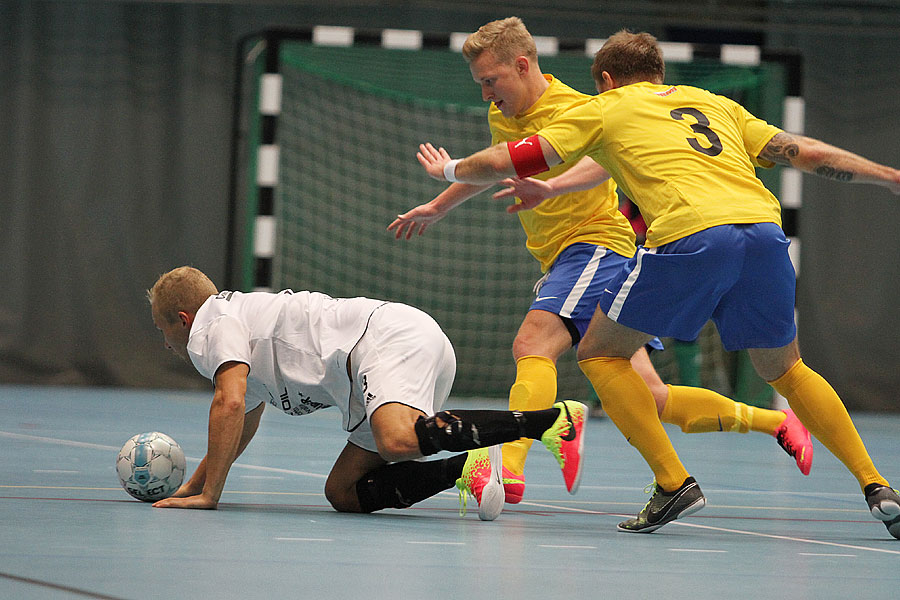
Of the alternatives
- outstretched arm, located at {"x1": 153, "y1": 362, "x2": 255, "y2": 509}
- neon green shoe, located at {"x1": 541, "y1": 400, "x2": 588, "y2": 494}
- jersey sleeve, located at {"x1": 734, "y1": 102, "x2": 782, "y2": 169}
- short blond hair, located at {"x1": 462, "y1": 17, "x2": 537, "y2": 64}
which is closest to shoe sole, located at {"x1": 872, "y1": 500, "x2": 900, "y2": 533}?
neon green shoe, located at {"x1": 541, "y1": 400, "x2": 588, "y2": 494}

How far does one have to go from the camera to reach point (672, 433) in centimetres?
799

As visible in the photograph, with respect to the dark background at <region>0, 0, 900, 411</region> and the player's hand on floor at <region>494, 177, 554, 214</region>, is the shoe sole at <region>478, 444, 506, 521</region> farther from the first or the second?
the dark background at <region>0, 0, 900, 411</region>

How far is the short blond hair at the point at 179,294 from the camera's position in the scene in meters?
3.49

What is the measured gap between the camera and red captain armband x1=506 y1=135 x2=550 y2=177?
334 centimetres

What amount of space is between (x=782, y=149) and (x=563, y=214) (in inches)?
36.9

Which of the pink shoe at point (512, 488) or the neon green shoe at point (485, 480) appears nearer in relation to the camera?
the neon green shoe at point (485, 480)

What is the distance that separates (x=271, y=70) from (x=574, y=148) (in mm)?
5625

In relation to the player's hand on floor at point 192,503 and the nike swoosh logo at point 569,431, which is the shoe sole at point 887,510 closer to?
the nike swoosh logo at point 569,431

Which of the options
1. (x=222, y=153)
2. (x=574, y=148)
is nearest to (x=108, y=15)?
(x=222, y=153)

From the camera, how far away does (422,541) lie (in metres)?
2.96

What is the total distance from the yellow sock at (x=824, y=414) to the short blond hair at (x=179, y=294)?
1.70 metres

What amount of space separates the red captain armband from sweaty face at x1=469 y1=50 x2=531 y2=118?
0.77 meters

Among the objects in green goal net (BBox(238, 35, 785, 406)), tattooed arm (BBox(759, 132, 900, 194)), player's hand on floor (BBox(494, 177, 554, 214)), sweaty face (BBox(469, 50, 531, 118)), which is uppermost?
sweaty face (BBox(469, 50, 531, 118))

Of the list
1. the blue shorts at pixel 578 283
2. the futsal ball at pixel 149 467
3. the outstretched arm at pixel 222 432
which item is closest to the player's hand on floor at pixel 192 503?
the outstretched arm at pixel 222 432
